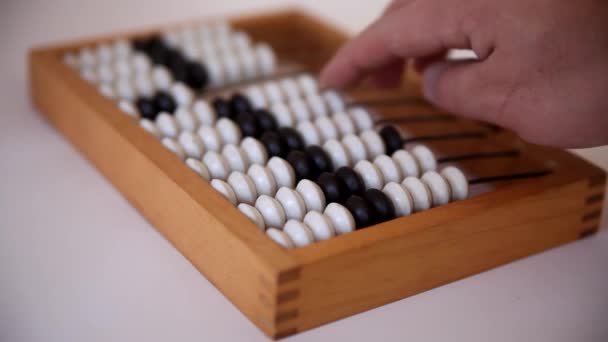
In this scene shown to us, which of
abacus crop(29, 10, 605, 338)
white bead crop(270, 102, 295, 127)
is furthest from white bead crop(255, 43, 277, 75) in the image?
white bead crop(270, 102, 295, 127)

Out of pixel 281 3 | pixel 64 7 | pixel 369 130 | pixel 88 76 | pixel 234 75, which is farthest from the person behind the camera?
pixel 281 3

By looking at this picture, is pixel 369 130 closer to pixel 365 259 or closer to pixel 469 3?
pixel 469 3

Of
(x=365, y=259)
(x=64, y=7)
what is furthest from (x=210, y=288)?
(x=64, y=7)

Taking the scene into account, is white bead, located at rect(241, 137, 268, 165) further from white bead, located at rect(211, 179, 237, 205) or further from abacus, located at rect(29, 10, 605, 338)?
white bead, located at rect(211, 179, 237, 205)

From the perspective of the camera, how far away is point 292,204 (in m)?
1.13

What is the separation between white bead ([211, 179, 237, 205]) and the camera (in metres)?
1.14

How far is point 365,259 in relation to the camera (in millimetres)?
1014

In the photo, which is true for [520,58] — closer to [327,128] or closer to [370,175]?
[370,175]

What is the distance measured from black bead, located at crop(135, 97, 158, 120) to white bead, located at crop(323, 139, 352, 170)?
0.36 metres

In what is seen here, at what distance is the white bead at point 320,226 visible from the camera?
3.49 ft

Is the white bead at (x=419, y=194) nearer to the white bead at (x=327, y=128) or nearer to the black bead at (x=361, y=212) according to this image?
the black bead at (x=361, y=212)

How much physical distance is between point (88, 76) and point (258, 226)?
69 centimetres

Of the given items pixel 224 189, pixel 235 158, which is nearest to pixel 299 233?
pixel 224 189

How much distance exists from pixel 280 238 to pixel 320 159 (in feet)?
0.83
